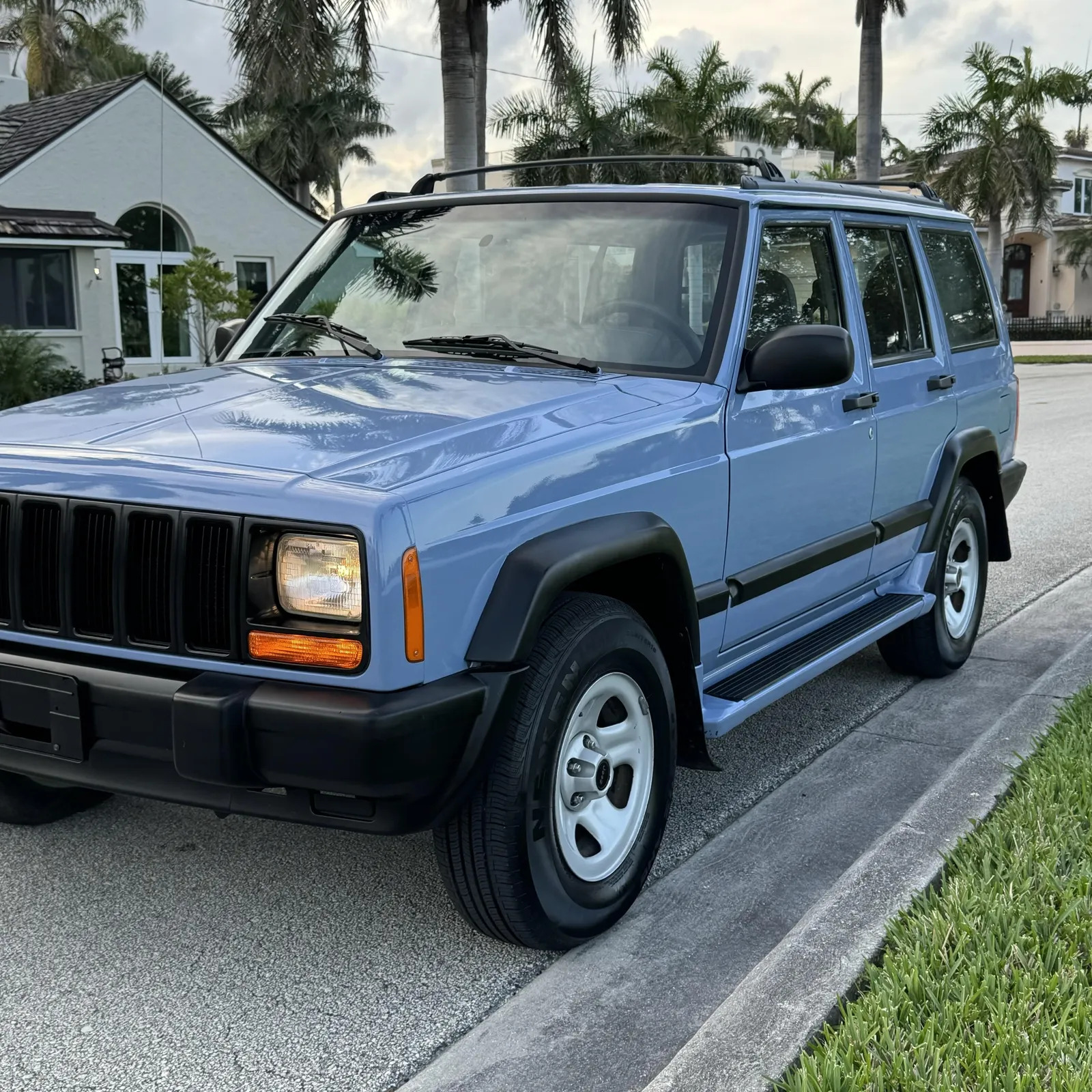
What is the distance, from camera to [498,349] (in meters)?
4.02

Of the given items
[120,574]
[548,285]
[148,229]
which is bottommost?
[120,574]

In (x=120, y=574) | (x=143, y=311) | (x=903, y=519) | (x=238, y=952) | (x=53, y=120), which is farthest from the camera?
(x=143, y=311)

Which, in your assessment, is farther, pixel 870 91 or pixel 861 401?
pixel 870 91

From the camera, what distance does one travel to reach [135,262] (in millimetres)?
24688

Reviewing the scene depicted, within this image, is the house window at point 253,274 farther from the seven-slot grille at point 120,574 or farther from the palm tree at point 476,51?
the seven-slot grille at point 120,574

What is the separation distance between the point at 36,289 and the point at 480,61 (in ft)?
32.0

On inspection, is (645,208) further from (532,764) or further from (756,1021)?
(756,1021)

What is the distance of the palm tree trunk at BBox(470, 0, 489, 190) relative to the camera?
621 inches

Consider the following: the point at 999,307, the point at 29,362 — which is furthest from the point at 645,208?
the point at 29,362

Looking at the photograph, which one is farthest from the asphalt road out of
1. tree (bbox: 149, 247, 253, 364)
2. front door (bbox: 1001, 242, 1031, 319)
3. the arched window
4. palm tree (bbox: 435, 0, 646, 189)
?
front door (bbox: 1001, 242, 1031, 319)

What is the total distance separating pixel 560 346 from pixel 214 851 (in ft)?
6.16

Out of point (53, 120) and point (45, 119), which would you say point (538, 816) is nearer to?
point (53, 120)

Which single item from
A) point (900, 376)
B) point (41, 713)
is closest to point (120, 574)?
point (41, 713)

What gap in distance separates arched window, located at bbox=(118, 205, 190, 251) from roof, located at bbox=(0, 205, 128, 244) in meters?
1.34
